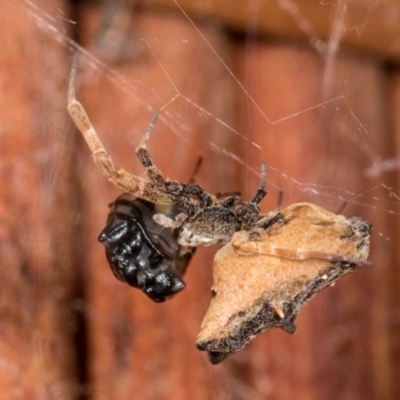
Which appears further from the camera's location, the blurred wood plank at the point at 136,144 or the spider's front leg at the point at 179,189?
the blurred wood plank at the point at 136,144

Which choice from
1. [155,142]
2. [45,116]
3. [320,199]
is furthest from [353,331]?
[45,116]

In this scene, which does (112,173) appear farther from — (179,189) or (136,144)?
(136,144)

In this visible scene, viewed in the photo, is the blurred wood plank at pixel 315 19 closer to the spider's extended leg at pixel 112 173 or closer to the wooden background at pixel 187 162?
the wooden background at pixel 187 162

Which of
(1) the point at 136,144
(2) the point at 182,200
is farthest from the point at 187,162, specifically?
(2) the point at 182,200

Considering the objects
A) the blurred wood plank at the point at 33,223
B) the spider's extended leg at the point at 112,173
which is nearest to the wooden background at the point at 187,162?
the blurred wood plank at the point at 33,223

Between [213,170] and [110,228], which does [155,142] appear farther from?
[110,228]
